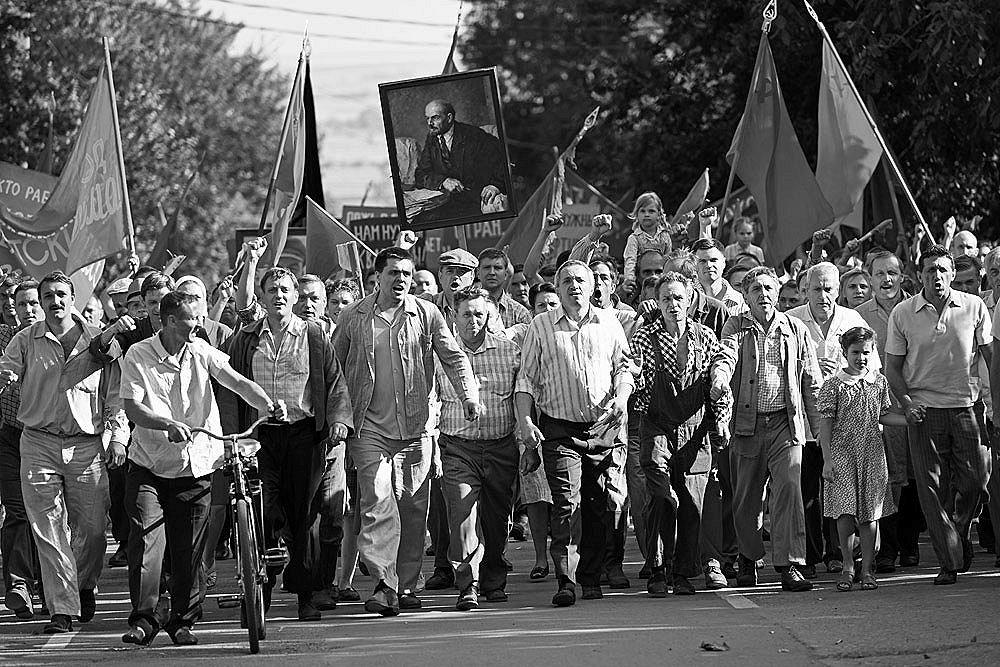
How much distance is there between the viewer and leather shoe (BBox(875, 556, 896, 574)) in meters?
12.1

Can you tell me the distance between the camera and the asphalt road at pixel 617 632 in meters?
8.82

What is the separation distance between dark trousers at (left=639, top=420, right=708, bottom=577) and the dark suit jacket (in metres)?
4.06

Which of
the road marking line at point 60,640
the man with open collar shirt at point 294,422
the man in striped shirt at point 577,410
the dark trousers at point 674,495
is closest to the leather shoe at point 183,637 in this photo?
the road marking line at point 60,640

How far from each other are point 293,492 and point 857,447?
12.3ft

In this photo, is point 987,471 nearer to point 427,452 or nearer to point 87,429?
point 427,452

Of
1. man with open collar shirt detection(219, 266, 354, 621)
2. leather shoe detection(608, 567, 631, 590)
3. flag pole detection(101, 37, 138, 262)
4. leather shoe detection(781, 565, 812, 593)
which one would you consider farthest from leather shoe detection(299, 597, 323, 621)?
flag pole detection(101, 37, 138, 262)

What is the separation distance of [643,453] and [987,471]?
2.36 meters

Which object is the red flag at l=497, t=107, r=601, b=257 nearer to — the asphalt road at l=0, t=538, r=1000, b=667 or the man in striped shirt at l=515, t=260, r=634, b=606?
the man in striped shirt at l=515, t=260, r=634, b=606

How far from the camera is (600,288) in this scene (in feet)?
40.9

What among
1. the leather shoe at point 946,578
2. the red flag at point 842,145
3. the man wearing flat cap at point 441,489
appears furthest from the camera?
the red flag at point 842,145

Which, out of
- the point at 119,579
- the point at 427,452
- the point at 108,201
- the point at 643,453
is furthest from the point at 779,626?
the point at 108,201

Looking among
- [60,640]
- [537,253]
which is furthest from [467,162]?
[60,640]

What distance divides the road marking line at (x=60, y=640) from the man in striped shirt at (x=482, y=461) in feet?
8.18

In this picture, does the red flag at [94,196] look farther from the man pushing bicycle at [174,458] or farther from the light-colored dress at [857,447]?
the light-colored dress at [857,447]
